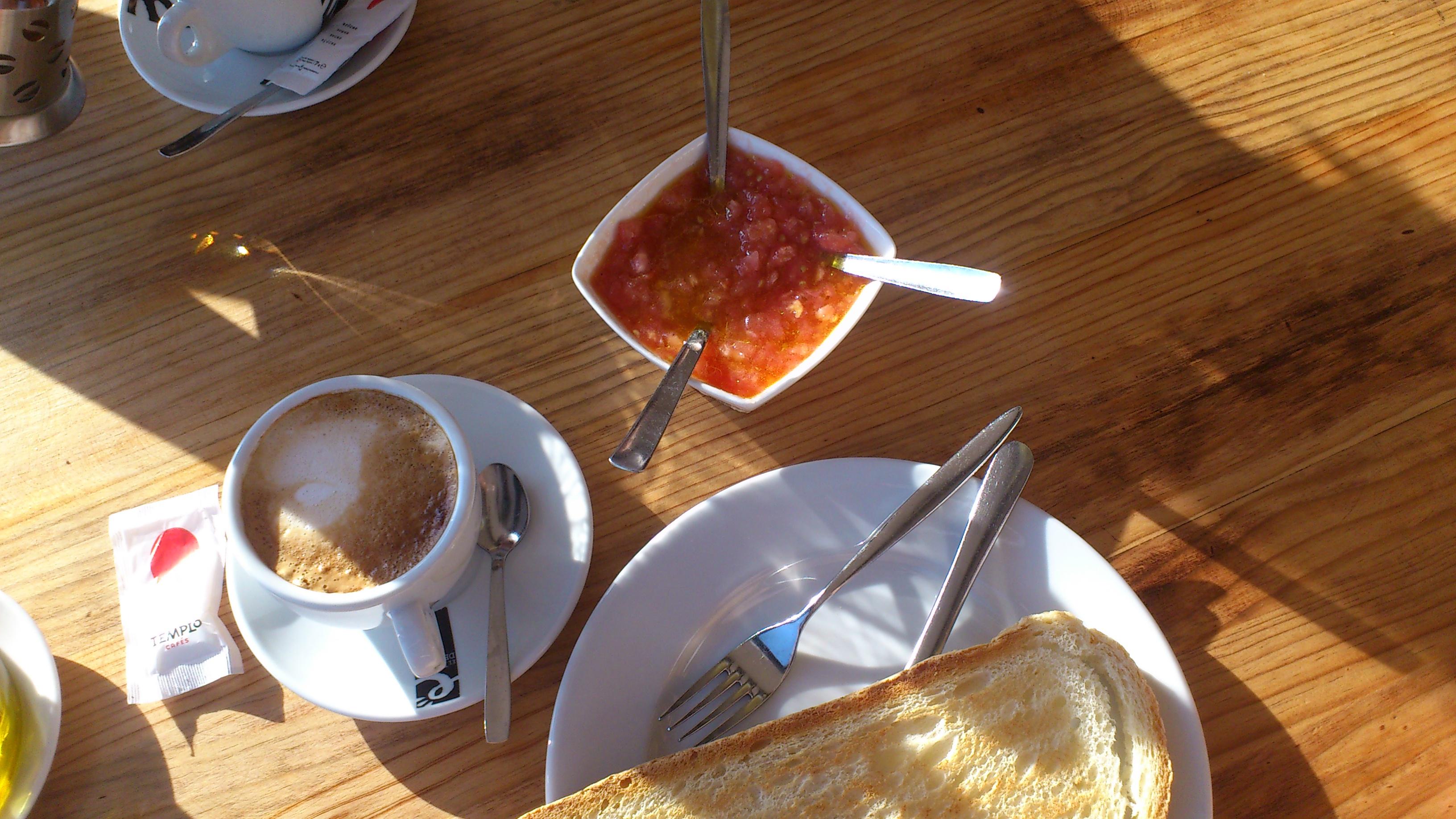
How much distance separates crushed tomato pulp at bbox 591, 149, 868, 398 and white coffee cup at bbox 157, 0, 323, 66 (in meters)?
0.64

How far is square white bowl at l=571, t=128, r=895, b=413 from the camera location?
3.95 ft

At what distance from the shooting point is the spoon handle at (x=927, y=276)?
1175mm

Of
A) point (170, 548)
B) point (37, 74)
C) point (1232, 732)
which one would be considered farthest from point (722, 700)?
point (37, 74)

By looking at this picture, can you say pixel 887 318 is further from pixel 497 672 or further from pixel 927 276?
pixel 497 672

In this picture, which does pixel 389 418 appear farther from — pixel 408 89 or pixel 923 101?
pixel 923 101

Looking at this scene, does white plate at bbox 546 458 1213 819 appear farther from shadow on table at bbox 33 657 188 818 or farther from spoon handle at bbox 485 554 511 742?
shadow on table at bbox 33 657 188 818

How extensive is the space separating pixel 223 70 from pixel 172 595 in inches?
33.8

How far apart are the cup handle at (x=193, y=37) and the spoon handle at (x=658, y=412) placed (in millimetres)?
879

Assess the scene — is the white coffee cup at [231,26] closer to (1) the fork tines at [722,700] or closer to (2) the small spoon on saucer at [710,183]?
(2) the small spoon on saucer at [710,183]

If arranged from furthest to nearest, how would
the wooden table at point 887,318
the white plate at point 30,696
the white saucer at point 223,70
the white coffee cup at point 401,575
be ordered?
1. the white saucer at point 223,70
2. the wooden table at point 887,318
3. the white plate at point 30,696
4. the white coffee cup at point 401,575

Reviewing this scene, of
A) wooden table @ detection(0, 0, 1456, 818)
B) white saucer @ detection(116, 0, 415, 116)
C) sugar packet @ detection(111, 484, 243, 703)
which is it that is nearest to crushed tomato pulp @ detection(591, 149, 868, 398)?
Answer: wooden table @ detection(0, 0, 1456, 818)

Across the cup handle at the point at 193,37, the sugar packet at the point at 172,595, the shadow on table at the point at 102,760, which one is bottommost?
the shadow on table at the point at 102,760

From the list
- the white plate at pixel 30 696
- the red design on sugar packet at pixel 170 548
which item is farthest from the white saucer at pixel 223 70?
the white plate at pixel 30 696

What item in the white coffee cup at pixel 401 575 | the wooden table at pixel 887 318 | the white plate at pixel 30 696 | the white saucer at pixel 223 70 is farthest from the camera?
the white saucer at pixel 223 70
